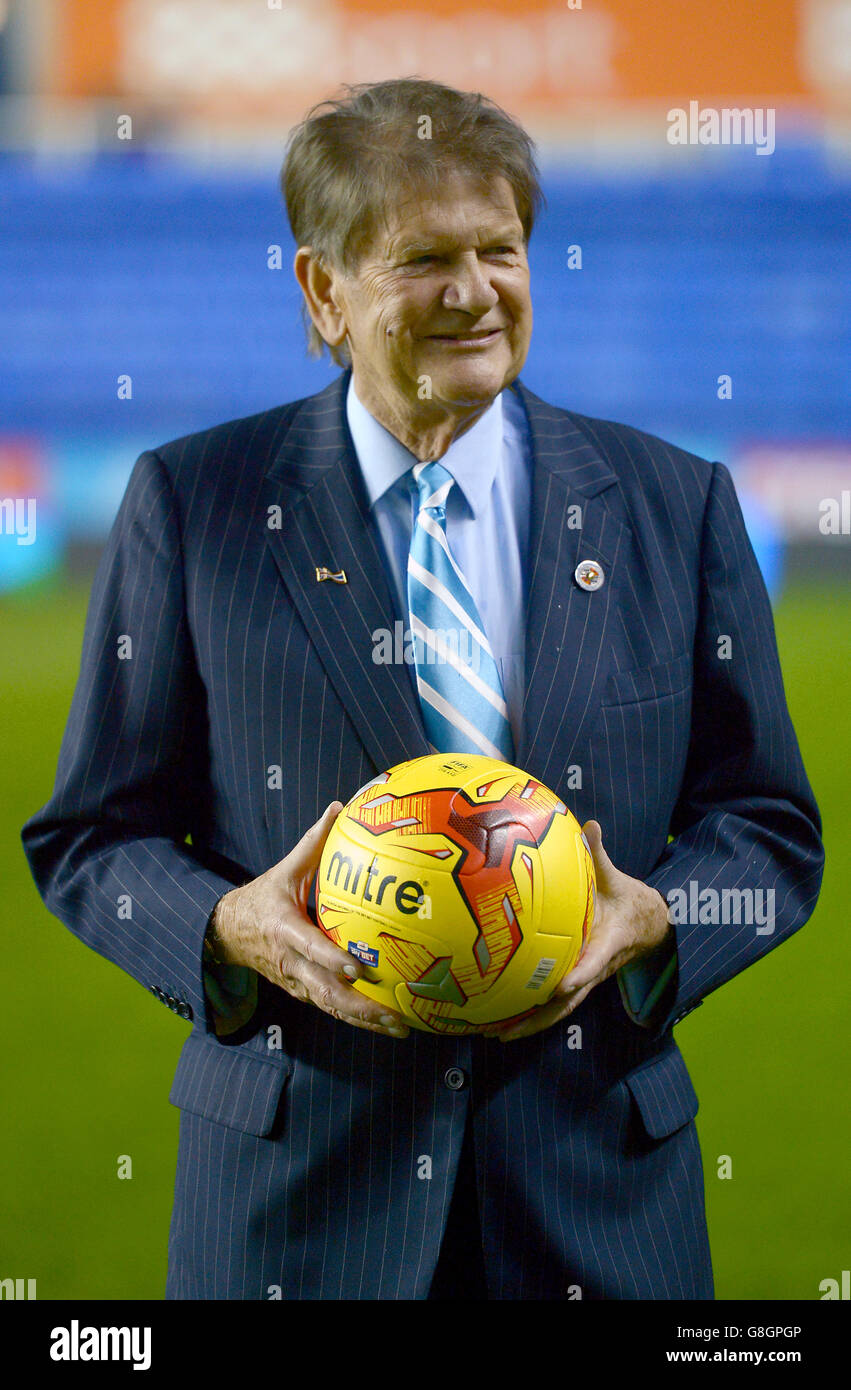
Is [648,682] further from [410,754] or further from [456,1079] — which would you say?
[456,1079]

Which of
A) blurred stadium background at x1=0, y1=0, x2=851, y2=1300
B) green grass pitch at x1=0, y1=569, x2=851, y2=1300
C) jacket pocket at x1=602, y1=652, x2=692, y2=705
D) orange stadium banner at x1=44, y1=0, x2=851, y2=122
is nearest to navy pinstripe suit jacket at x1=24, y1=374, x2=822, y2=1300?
jacket pocket at x1=602, y1=652, x2=692, y2=705

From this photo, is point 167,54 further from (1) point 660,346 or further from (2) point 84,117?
(1) point 660,346

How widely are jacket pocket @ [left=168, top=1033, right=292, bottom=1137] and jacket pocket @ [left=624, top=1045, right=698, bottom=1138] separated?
1.49 ft

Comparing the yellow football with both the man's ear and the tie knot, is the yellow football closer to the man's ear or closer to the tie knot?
the tie knot

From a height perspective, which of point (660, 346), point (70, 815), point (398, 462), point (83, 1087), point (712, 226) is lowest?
point (83, 1087)

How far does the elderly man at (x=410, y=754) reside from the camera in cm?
156

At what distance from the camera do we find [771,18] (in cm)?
302

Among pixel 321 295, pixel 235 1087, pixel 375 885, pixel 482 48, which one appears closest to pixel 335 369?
pixel 482 48

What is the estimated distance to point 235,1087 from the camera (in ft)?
5.22

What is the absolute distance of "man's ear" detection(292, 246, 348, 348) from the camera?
1.73 m

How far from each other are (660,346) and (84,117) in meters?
2.44

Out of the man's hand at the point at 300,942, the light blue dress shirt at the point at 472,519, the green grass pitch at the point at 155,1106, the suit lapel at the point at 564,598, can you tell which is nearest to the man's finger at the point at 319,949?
the man's hand at the point at 300,942

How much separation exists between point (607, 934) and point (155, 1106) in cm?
241
